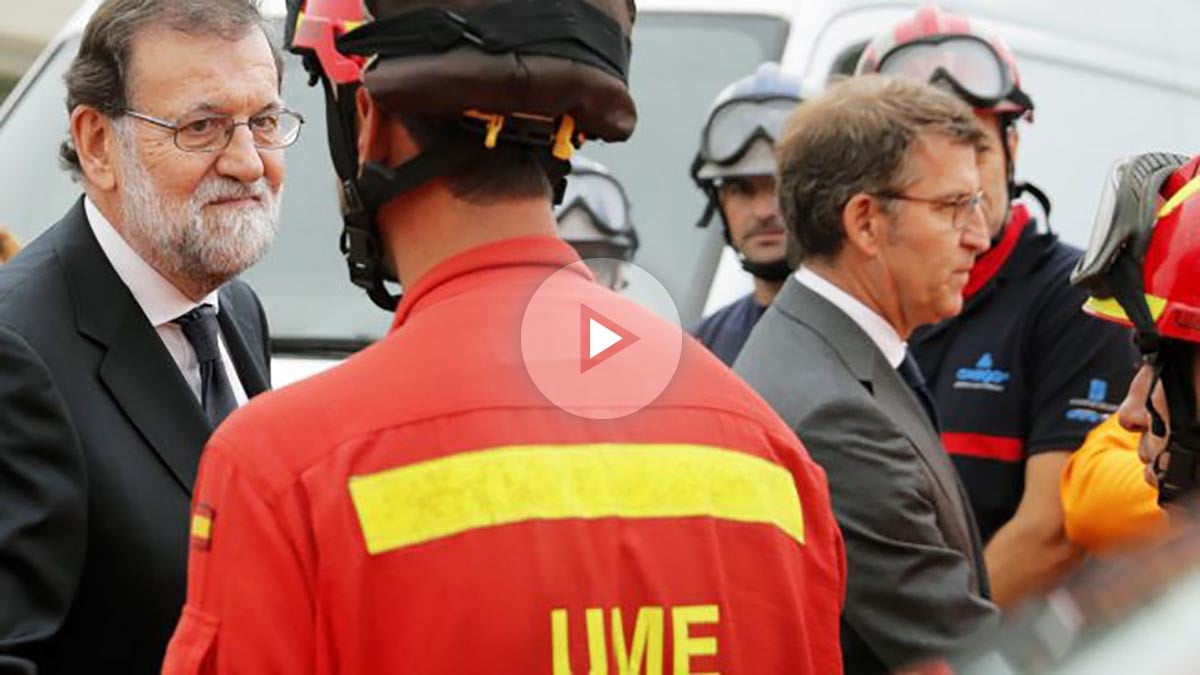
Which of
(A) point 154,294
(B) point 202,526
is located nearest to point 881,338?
(A) point 154,294

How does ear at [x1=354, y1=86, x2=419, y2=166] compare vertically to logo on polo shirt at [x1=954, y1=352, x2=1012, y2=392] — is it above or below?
above

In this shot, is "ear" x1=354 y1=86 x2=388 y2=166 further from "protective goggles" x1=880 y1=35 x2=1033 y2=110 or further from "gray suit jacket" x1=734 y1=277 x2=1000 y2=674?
"protective goggles" x1=880 y1=35 x2=1033 y2=110

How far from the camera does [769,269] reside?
19.3 ft

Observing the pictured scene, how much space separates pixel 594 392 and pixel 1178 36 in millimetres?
4987

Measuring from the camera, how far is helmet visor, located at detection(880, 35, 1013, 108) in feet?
19.4

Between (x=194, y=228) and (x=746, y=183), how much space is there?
223 centimetres

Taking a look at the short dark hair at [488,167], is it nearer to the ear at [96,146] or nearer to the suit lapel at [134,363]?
the suit lapel at [134,363]

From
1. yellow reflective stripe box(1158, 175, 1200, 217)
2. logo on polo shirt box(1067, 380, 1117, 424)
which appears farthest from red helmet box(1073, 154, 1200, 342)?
logo on polo shirt box(1067, 380, 1117, 424)

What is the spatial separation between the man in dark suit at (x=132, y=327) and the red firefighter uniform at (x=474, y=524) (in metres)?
0.95

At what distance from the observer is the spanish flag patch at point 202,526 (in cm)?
266

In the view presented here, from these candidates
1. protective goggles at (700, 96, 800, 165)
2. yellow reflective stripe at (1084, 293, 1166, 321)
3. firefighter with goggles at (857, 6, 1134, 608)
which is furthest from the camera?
protective goggles at (700, 96, 800, 165)

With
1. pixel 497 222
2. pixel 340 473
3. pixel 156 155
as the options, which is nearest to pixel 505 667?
pixel 340 473
